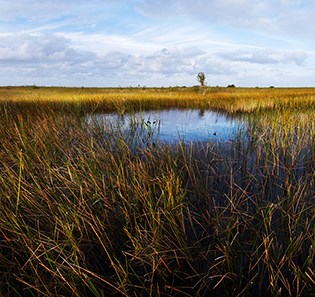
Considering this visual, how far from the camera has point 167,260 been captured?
8.57 ft

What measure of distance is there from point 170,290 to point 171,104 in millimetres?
17074

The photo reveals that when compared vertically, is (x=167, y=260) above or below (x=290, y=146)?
below

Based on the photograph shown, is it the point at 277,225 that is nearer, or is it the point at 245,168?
the point at 277,225

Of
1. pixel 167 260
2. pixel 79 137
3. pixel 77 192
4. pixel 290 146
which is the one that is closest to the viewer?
pixel 167 260

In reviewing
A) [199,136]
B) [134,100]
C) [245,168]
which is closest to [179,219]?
[245,168]

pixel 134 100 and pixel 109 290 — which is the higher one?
pixel 134 100

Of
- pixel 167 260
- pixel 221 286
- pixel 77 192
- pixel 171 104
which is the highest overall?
pixel 171 104

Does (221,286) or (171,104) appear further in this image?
(171,104)

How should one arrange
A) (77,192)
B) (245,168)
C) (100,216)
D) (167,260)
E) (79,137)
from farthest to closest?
(79,137), (245,168), (77,192), (100,216), (167,260)

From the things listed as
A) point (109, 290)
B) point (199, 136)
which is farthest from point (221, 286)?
point (199, 136)

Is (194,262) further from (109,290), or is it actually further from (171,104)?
(171,104)

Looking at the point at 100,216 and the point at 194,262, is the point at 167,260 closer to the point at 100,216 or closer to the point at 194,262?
the point at 194,262

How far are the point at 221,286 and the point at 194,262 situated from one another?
1.07 ft

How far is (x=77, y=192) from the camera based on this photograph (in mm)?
3762
